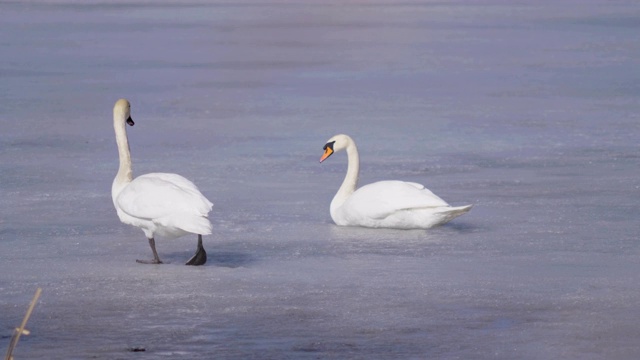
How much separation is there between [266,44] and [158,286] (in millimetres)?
17759

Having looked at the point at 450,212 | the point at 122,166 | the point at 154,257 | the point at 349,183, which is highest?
the point at 122,166

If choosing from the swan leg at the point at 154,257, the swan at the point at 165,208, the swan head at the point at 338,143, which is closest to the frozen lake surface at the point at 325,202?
the swan leg at the point at 154,257

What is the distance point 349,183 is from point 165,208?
2.00 meters

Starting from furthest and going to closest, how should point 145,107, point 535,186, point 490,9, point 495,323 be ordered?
point 490,9 → point 145,107 → point 535,186 → point 495,323

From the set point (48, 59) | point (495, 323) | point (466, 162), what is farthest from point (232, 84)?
point (495, 323)

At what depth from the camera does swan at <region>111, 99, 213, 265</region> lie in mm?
7441

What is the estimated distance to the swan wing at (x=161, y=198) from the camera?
749cm

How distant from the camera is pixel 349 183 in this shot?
30.6ft

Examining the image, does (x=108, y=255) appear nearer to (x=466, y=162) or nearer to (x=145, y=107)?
(x=466, y=162)

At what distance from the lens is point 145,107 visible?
50.8ft

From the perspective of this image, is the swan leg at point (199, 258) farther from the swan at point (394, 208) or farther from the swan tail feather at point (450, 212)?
the swan tail feather at point (450, 212)

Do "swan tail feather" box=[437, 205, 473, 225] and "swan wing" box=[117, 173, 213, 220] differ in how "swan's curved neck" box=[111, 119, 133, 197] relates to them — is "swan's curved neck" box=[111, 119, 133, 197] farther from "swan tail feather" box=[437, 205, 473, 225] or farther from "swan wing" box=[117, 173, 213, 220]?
"swan tail feather" box=[437, 205, 473, 225]

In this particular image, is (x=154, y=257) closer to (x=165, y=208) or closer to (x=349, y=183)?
(x=165, y=208)

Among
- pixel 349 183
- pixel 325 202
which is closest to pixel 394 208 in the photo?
pixel 349 183
